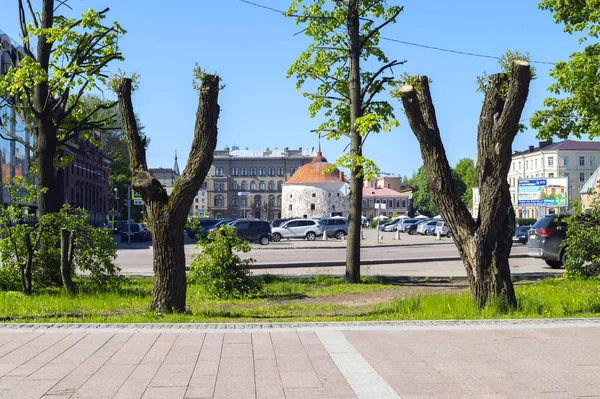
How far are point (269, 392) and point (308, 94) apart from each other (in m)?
12.7

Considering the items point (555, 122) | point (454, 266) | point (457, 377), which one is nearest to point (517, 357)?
point (457, 377)

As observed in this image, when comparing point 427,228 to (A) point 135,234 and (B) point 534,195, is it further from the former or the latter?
(A) point 135,234

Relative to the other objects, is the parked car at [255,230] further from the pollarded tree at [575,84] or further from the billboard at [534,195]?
the pollarded tree at [575,84]

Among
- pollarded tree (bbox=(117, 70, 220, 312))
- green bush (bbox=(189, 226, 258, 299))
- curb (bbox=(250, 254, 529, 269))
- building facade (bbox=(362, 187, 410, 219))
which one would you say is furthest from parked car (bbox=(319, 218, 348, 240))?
building facade (bbox=(362, 187, 410, 219))

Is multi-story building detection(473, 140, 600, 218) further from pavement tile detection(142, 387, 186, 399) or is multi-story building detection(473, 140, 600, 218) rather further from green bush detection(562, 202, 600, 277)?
pavement tile detection(142, 387, 186, 399)

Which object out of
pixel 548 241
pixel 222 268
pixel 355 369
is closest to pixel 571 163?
pixel 548 241

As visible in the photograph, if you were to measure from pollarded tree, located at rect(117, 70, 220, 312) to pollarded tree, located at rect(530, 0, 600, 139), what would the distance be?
1293 cm

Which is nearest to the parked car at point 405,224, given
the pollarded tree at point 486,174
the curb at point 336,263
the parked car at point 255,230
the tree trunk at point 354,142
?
the parked car at point 255,230

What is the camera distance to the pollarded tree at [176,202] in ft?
36.4

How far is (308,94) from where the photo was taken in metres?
18.1

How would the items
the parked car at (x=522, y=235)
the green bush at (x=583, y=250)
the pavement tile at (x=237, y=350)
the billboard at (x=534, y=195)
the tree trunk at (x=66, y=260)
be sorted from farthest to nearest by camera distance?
the billboard at (x=534, y=195) → the parked car at (x=522, y=235) → the green bush at (x=583, y=250) → the tree trunk at (x=66, y=260) → the pavement tile at (x=237, y=350)

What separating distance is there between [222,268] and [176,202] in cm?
358

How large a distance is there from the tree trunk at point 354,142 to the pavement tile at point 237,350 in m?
9.18

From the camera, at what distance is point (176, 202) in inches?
437
